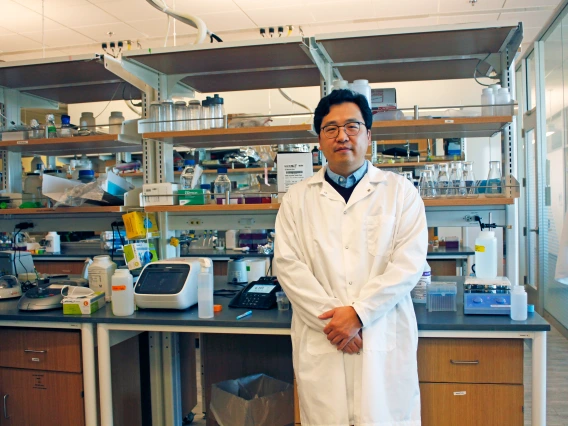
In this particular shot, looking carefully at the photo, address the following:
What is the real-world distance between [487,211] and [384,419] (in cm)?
117

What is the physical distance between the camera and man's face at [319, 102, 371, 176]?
5.65ft

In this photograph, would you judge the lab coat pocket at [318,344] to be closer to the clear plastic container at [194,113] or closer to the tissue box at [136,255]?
the tissue box at [136,255]

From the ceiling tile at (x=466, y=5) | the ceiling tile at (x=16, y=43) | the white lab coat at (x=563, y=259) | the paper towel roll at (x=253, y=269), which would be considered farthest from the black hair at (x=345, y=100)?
the ceiling tile at (x=16, y=43)

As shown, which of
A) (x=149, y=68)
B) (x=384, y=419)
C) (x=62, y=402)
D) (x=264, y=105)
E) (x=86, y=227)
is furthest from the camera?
(x=264, y=105)

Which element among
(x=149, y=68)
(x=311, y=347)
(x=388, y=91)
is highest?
(x=149, y=68)

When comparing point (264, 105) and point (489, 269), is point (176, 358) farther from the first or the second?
point (264, 105)

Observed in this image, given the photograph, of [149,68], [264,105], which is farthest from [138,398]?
[264,105]

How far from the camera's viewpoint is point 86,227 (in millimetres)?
2844

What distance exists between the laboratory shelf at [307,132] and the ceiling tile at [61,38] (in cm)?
351

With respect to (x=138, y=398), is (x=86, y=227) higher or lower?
higher

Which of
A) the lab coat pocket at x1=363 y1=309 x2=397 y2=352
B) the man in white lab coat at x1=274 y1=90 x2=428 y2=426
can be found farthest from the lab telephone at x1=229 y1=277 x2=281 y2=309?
the lab coat pocket at x1=363 y1=309 x2=397 y2=352

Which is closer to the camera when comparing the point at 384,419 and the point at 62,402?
the point at 384,419

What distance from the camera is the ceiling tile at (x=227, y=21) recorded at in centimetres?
483

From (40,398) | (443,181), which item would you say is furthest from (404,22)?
(40,398)
